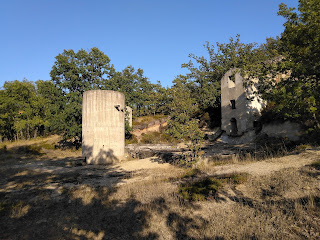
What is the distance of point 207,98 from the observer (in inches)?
1399

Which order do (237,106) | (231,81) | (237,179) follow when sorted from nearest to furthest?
(237,179), (237,106), (231,81)

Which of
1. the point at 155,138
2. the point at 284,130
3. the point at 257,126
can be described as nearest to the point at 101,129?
the point at 155,138

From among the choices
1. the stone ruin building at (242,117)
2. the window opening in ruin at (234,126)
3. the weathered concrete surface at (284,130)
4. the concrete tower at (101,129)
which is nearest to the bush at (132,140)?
the concrete tower at (101,129)

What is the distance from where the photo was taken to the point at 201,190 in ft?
26.8

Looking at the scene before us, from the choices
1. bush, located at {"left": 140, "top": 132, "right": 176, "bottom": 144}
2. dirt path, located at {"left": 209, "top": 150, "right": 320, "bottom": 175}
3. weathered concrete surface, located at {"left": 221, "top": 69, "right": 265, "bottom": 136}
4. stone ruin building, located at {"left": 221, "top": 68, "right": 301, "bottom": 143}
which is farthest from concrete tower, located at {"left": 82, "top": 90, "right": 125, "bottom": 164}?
weathered concrete surface, located at {"left": 221, "top": 69, "right": 265, "bottom": 136}

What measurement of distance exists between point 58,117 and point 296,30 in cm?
2714

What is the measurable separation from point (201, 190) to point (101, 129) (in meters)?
13.5

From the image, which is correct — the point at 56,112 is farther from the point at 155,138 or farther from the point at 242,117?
the point at 242,117

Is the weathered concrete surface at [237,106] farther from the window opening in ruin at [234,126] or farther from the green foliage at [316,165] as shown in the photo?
the green foliage at [316,165]

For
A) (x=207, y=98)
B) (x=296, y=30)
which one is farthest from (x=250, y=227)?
(x=207, y=98)

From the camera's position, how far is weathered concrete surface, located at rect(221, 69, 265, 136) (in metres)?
25.8

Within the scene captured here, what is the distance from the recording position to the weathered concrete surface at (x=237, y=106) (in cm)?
2578

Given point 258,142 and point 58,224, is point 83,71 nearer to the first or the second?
point 258,142

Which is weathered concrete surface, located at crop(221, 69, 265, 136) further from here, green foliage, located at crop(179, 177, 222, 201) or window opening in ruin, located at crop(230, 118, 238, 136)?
green foliage, located at crop(179, 177, 222, 201)
